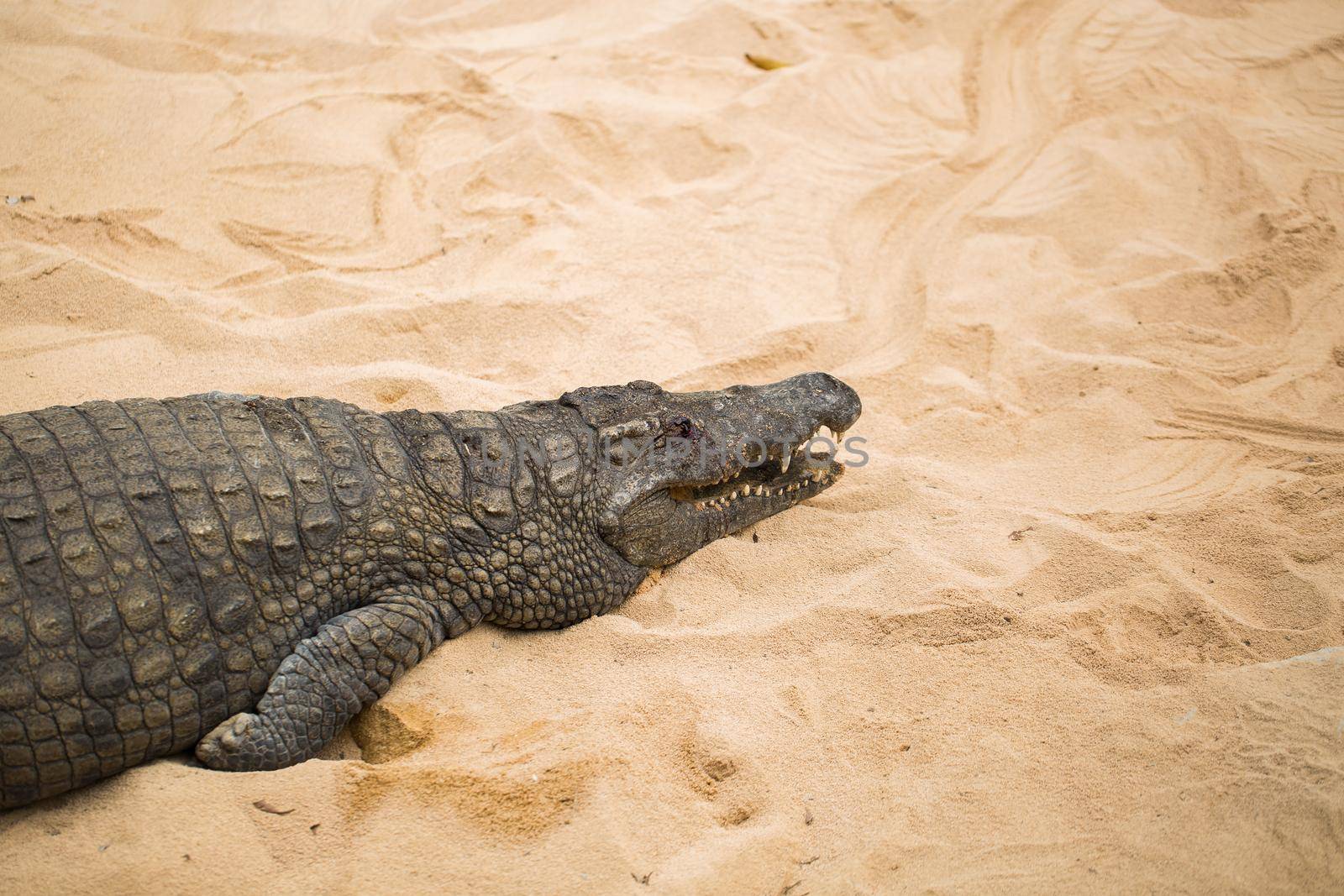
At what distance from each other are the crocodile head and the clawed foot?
1.35 metres

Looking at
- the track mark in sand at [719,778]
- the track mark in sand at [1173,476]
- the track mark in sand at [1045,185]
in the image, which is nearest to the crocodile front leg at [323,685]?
the track mark in sand at [719,778]

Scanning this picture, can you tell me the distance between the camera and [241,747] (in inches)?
116

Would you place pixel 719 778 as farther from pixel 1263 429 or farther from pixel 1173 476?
pixel 1263 429

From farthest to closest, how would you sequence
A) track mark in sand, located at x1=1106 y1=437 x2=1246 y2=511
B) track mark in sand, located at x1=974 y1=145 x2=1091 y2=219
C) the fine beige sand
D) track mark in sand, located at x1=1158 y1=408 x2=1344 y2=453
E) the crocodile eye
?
track mark in sand, located at x1=974 y1=145 x2=1091 y2=219 → track mark in sand, located at x1=1158 y1=408 x2=1344 y2=453 → track mark in sand, located at x1=1106 y1=437 x2=1246 y2=511 → the crocodile eye → the fine beige sand

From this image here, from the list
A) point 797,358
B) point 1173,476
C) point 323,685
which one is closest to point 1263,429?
point 1173,476

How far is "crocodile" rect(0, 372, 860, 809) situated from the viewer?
282 cm

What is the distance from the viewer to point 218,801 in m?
2.74

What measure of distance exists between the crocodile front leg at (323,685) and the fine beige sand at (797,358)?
115 mm

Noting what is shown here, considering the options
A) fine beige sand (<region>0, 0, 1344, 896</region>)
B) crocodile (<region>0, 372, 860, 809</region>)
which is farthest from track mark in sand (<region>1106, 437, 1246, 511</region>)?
crocodile (<region>0, 372, 860, 809</region>)

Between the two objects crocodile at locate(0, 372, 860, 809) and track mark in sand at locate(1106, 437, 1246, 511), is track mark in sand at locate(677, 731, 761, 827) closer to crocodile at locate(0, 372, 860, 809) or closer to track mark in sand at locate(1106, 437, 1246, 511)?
crocodile at locate(0, 372, 860, 809)

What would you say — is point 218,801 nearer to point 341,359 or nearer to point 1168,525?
point 341,359

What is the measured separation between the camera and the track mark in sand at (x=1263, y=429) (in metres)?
4.37

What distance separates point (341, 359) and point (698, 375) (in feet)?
5.64

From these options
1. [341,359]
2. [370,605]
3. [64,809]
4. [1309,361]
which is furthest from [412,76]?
[1309,361]
